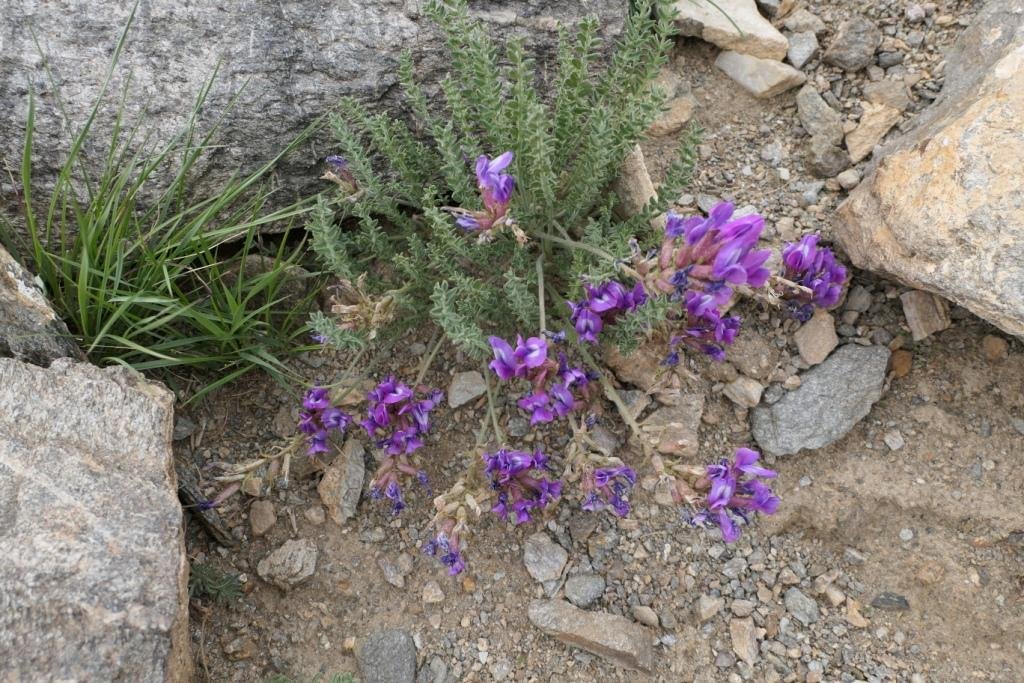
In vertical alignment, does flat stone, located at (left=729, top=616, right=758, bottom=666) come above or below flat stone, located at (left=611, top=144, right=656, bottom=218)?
below

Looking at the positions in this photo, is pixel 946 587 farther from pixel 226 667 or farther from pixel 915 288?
pixel 226 667

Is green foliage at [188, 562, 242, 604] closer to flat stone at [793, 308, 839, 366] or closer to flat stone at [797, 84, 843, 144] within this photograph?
flat stone at [793, 308, 839, 366]

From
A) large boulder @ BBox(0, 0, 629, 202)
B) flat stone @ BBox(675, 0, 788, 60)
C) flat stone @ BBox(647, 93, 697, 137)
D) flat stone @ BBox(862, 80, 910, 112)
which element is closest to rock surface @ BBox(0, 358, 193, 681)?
large boulder @ BBox(0, 0, 629, 202)

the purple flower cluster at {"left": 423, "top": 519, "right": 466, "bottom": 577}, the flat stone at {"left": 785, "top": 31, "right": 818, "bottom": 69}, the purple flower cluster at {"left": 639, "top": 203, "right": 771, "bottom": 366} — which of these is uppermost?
the purple flower cluster at {"left": 639, "top": 203, "right": 771, "bottom": 366}

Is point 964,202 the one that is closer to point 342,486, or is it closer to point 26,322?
point 342,486

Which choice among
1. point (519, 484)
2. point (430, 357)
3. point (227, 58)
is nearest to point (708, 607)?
point (519, 484)

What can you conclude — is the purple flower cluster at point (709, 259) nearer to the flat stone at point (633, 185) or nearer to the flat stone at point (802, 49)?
the flat stone at point (633, 185)

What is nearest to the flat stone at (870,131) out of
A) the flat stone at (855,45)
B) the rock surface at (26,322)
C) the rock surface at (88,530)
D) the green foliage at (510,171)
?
the flat stone at (855,45)
